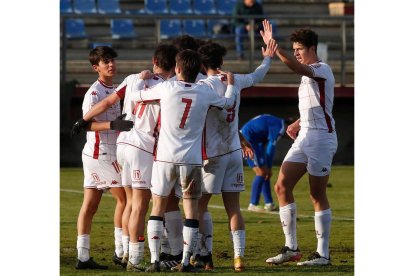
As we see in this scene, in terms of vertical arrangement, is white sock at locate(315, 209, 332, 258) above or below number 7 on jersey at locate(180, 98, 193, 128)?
below

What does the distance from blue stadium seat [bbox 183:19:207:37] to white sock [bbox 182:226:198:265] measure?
16.4 metres

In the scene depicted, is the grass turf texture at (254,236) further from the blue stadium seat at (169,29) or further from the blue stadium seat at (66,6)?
the blue stadium seat at (66,6)

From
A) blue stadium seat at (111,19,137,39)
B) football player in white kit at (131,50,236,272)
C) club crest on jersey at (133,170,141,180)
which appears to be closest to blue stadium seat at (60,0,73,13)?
blue stadium seat at (111,19,137,39)

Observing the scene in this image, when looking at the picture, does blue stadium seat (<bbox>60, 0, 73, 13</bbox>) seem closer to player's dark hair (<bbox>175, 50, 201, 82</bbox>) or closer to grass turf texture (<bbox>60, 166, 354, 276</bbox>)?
grass turf texture (<bbox>60, 166, 354, 276</bbox>)

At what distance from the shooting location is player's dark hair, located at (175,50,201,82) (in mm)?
9141

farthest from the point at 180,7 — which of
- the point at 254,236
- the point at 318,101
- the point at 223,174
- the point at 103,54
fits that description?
the point at 223,174

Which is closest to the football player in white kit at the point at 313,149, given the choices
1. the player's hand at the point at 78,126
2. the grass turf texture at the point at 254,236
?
the grass turf texture at the point at 254,236

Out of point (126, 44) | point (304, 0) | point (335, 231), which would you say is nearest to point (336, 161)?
point (126, 44)

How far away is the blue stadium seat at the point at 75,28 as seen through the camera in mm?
25797

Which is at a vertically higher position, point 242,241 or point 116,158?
point 116,158
